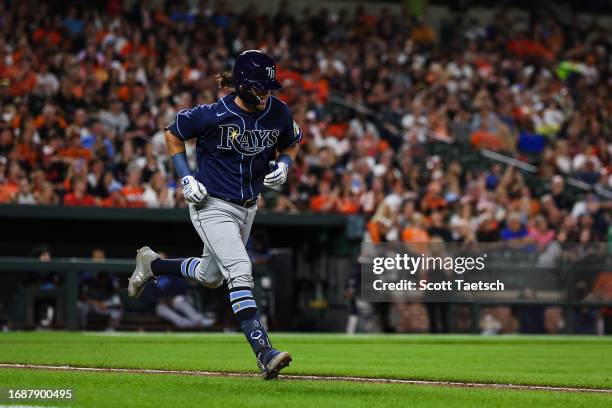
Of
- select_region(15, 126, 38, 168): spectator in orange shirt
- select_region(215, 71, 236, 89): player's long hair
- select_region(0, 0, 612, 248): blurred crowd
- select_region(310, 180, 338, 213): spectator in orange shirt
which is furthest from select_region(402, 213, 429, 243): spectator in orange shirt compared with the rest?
select_region(215, 71, 236, 89): player's long hair

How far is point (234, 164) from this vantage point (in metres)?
8.30

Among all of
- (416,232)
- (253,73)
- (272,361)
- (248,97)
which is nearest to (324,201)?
(416,232)

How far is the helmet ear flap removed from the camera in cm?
810

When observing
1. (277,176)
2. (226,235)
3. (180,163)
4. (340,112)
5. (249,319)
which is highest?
(340,112)

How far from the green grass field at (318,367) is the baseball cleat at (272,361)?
0.10m

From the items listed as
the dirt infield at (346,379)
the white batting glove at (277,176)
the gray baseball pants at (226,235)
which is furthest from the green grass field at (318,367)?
the white batting glove at (277,176)

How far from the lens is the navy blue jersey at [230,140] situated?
27.0 feet

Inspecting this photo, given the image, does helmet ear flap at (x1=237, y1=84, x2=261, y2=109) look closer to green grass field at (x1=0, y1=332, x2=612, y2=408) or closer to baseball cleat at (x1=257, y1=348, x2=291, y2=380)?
baseball cleat at (x1=257, y1=348, x2=291, y2=380)

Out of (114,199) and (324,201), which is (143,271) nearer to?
(114,199)

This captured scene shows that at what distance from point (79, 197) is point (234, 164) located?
1039cm

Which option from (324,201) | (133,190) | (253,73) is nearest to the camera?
(253,73)

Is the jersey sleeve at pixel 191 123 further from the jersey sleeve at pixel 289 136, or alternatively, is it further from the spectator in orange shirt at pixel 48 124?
the spectator in orange shirt at pixel 48 124

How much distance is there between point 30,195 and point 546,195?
9.98 m

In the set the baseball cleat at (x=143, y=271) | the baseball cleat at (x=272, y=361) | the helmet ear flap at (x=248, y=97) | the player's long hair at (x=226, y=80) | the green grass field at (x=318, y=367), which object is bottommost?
the green grass field at (x=318, y=367)
